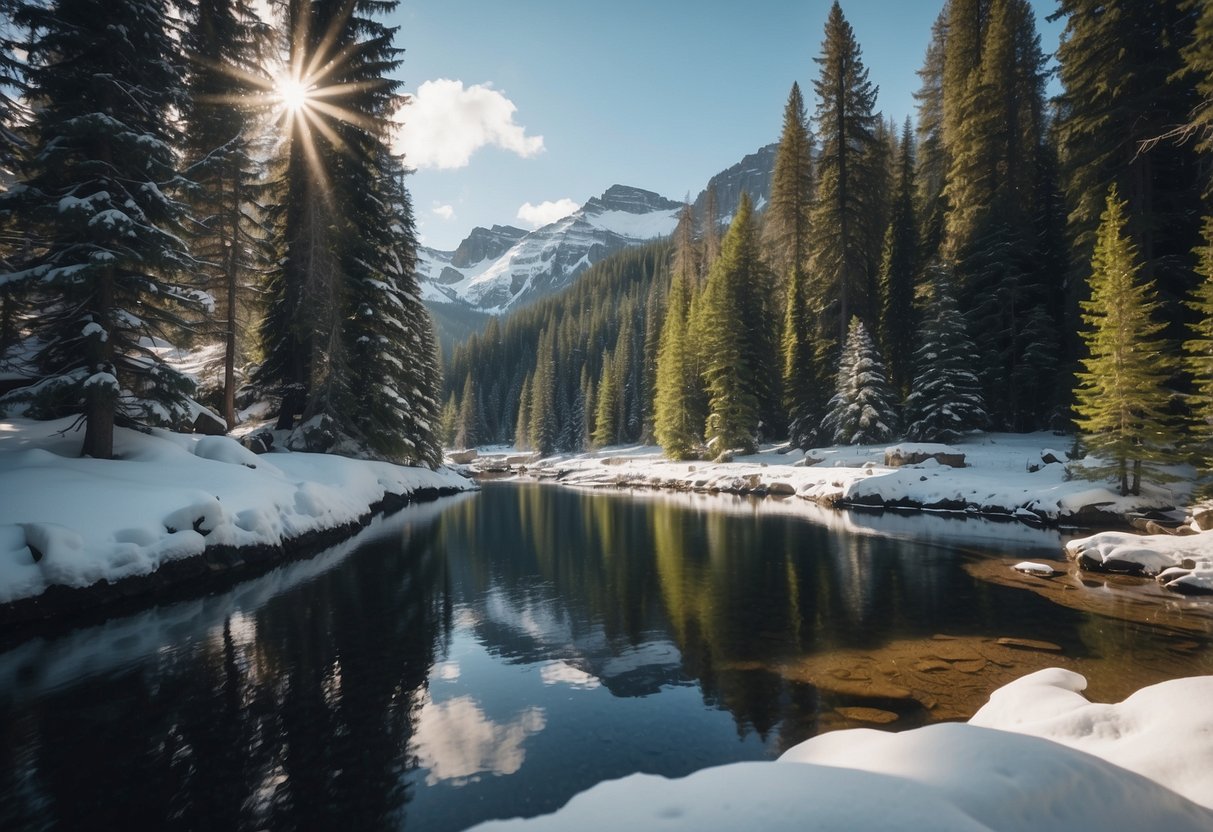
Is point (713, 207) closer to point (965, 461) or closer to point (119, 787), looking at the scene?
point (965, 461)

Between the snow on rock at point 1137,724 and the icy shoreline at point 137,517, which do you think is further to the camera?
the icy shoreline at point 137,517

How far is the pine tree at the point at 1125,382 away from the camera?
58.5 ft

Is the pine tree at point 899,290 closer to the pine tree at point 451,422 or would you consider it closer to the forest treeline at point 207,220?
the forest treeline at point 207,220

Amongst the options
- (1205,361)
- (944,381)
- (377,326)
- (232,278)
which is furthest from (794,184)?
(232,278)

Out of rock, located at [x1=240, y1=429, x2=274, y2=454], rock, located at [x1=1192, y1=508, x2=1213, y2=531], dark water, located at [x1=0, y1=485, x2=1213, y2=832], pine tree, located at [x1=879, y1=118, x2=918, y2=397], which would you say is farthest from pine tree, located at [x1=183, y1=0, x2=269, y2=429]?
pine tree, located at [x1=879, y1=118, x2=918, y2=397]

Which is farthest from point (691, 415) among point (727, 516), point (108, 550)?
point (108, 550)

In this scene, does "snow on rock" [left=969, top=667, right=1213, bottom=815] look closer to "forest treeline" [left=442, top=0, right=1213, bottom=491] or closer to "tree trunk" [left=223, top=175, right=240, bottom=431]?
"forest treeline" [left=442, top=0, right=1213, bottom=491]

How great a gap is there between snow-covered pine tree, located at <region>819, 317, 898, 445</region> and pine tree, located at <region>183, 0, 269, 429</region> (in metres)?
32.3

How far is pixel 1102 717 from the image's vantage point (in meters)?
5.06

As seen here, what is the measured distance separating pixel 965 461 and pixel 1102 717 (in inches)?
996

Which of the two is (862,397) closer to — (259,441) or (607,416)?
(259,441)

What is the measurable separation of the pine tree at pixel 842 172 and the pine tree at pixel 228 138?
111ft

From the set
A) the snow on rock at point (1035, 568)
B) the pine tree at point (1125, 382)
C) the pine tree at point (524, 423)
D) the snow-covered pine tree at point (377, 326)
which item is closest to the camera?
the snow on rock at point (1035, 568)

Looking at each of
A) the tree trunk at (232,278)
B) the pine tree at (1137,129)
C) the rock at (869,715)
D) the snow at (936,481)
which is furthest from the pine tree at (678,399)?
the rock at (869,715)
